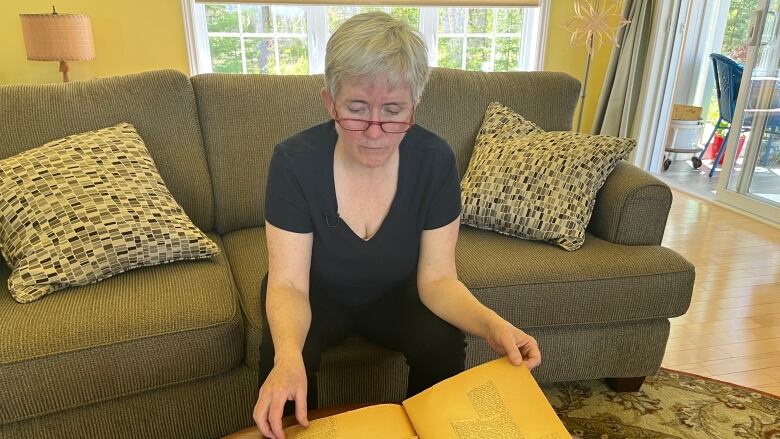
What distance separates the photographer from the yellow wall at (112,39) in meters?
2.99

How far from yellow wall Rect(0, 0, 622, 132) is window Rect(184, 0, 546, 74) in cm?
12

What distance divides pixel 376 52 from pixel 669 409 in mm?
1361

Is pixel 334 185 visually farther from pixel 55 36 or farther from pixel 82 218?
pixel 55 36

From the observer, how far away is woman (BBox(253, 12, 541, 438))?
3.08 feet

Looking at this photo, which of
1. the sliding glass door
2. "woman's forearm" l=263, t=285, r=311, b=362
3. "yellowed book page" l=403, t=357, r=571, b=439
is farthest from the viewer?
the sliding glass door

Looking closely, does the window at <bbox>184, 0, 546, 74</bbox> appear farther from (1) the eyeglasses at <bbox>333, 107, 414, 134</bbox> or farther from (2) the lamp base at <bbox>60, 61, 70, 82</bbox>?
(1) the eyeglasses at <bbox>333, 107, 414, 134</bbox>

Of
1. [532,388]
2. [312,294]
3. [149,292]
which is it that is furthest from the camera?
[149,292]

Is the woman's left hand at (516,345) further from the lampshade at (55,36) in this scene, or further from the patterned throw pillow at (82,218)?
the lampshade at (55,36)

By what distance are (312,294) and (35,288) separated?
659 mm

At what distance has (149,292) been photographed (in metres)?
1.27

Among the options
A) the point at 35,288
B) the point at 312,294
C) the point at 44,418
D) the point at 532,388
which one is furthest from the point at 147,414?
the point at 532,388

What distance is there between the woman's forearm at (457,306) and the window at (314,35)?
2352 millimetres

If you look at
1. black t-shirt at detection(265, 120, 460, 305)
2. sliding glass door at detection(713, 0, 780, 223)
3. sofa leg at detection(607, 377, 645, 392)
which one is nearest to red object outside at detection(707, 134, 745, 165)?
sliding glass door at detection(713, 0, 780, 223)

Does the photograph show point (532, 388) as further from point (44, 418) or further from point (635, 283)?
point (44, 418)
